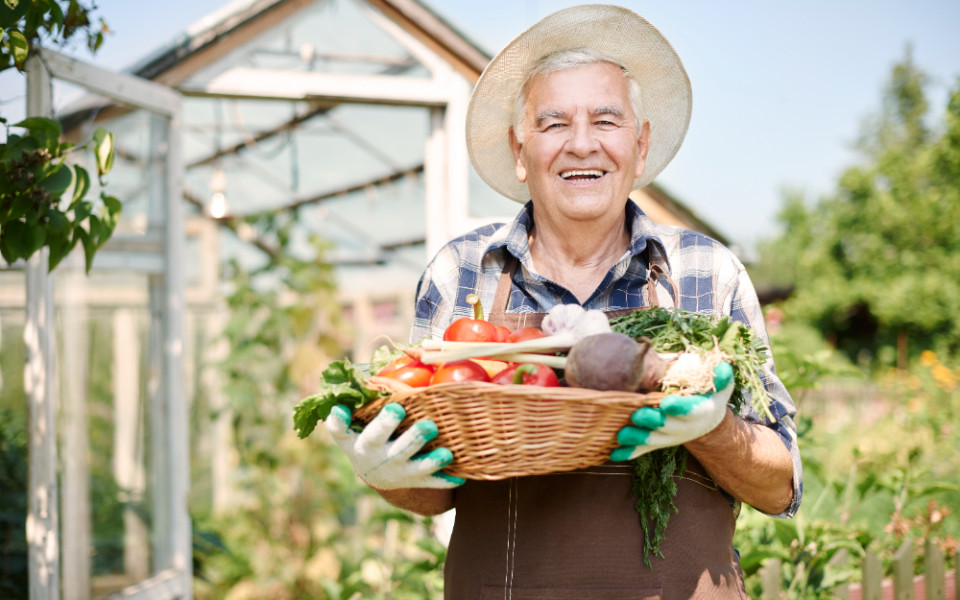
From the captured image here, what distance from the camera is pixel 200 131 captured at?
5.27m

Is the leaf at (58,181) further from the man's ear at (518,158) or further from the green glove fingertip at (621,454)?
the green glove fingertip at (621,454)

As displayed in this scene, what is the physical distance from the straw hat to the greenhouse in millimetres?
1423

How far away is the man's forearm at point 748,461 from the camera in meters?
1.35

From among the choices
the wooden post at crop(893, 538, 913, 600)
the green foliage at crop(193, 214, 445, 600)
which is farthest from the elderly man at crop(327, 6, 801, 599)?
the green foliage at crop(193, 214, 445, 600)

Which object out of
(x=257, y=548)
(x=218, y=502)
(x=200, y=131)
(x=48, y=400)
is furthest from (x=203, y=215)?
(x=48, y=400)

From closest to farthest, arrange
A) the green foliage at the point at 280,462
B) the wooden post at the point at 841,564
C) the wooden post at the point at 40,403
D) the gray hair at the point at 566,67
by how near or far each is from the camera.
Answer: the gray hair at the point at 566,67 → the wooden post at the point at 40,403 → the wooden post at the point at 841,564 → the green foliage at the point at 280,462

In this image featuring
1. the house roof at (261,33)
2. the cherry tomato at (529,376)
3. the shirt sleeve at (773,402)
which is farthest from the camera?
the house roof at (261,33)

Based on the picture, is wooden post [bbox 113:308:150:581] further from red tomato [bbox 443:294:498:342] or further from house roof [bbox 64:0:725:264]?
red tomato [bbox 443:294:498:342]

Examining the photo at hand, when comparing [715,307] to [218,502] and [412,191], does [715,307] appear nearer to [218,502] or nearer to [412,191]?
[412,191]

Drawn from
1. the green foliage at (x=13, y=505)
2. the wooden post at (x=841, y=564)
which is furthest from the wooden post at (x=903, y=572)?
the green foliage at (x=13, y=505)

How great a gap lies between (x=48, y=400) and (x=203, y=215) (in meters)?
4.12

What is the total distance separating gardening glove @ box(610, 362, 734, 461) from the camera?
1141 millimetres

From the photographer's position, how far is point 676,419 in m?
1.17

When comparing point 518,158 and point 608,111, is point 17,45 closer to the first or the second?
point 518,158
